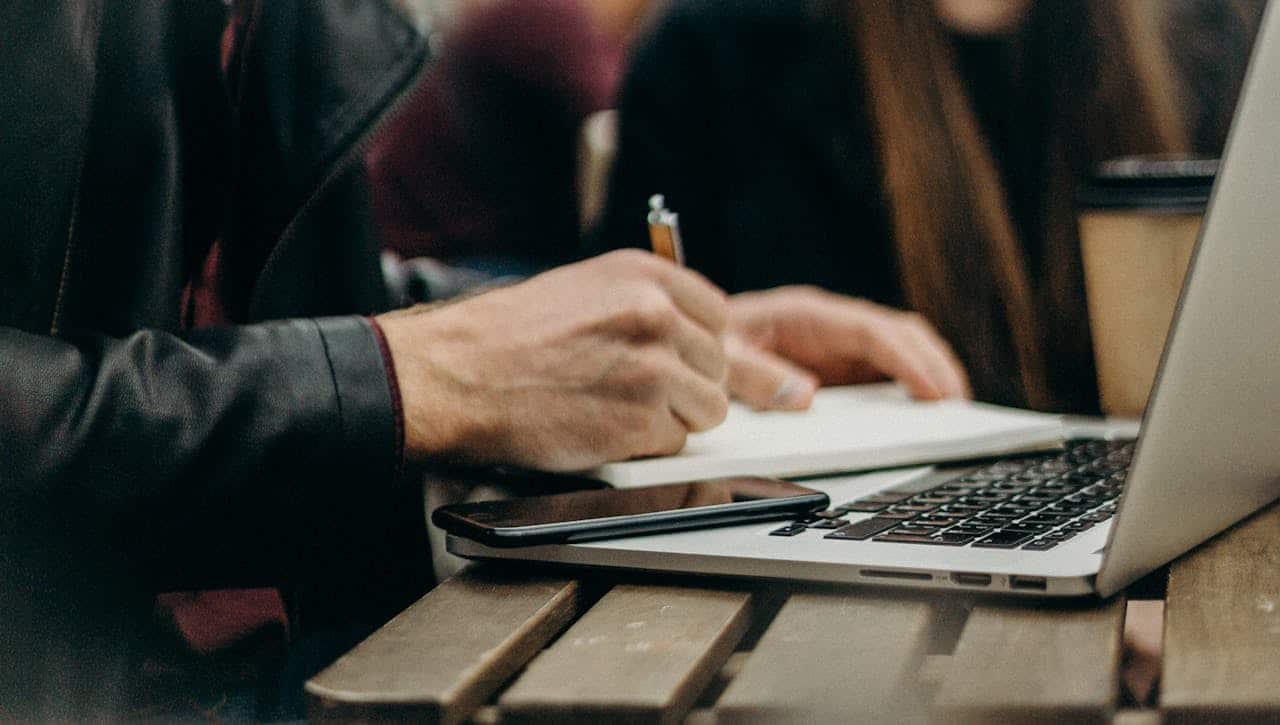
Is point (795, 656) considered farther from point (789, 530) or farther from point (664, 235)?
point (664, 235)

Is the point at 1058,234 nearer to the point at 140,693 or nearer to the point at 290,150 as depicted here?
the point at 290,150

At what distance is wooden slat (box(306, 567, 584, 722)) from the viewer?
419 millimetres

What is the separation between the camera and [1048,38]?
1.57m

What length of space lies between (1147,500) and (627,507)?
0.80ft

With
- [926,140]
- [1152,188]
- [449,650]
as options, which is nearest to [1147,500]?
[449,650]

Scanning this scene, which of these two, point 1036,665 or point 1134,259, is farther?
point 1134,259

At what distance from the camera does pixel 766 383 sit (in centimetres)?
96

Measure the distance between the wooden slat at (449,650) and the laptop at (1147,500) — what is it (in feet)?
0.09

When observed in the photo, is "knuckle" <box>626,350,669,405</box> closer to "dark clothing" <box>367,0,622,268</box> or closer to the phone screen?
the phone screen

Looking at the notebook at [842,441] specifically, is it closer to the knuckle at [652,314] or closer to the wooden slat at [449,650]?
the knuckle at [652,314]

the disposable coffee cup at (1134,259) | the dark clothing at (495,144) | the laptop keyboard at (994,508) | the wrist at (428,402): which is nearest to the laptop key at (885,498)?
the laptop keyboard at (994,508)

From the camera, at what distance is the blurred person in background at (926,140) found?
1.47 metres

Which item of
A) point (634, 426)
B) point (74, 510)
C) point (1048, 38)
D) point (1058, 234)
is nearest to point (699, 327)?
point (634, 426)

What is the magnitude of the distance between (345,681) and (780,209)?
1395 mm
